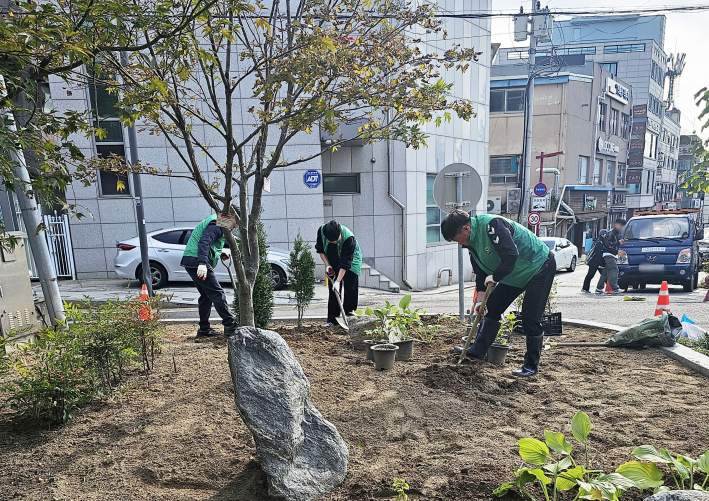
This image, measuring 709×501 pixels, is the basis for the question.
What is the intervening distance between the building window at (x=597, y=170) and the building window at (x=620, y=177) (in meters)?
5.31

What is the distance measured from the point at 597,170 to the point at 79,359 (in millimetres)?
34213

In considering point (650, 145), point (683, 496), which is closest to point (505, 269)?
point (683, 496)

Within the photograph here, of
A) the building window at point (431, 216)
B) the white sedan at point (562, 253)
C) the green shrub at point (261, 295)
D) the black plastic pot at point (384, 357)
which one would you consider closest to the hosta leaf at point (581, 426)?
the black plastic pot at point (384, 357)

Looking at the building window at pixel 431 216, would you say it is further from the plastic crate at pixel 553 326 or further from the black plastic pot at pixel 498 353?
the black plastic pot at pixel 498 353

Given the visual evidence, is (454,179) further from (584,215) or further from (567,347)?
(584,215)

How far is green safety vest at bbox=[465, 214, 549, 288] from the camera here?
4223mm

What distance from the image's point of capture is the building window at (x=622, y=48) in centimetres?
4074

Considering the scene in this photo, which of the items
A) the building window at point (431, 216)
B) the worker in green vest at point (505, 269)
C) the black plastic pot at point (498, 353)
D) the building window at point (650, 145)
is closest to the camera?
the worker in green vest at point (505, 269)

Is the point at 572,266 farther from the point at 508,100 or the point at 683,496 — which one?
the point at 683,496

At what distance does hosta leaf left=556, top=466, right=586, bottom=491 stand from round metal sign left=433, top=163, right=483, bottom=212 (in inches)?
176

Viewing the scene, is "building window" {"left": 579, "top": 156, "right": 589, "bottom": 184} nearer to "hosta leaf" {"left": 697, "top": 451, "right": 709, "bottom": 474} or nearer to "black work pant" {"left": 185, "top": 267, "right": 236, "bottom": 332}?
"black work pant" {"left": 185, "top": 267, "right": 236, "bottom": 332}

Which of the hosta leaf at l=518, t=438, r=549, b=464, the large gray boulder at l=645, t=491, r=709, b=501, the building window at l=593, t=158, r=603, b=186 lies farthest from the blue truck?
the building window at l=593, t=158, r=603, b=186

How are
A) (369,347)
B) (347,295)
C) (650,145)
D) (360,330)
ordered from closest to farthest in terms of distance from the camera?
1. (369,347)
2. (360,330)
3. (347,295)
4. (650,145)

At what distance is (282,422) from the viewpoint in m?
2.44
